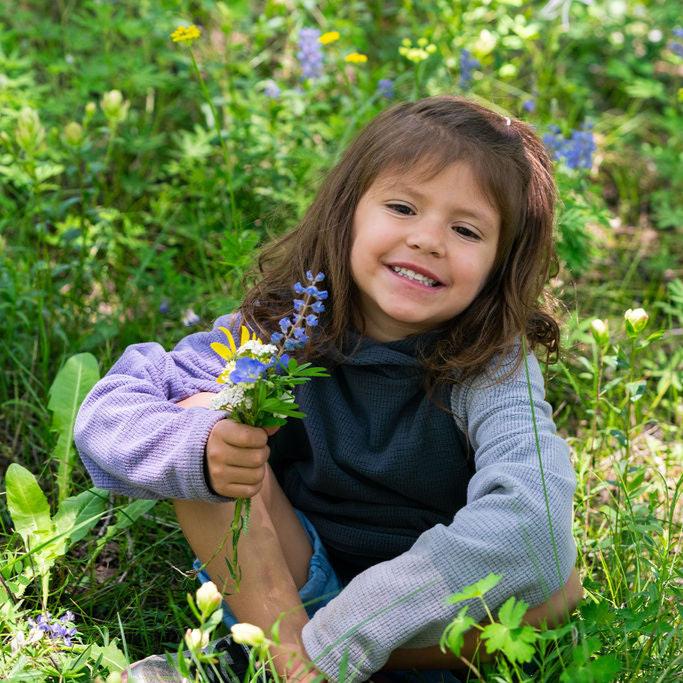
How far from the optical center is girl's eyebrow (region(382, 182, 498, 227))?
2.21 metres

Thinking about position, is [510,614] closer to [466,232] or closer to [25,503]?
[466,232]

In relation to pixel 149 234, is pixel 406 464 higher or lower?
higher

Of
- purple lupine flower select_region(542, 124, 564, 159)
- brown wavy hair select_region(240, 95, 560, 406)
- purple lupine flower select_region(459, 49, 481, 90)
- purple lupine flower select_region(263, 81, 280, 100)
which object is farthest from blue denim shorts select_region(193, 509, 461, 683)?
purple lupine flower select_region(459, 49, 481, 90)

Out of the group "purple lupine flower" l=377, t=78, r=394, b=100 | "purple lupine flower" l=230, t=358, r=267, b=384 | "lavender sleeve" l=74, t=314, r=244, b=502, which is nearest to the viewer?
"purple lupine flower" l=230, t=358, r=267, b=384

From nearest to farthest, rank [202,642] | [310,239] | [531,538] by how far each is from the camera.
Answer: [202,642] < [531,538] < [310,239]

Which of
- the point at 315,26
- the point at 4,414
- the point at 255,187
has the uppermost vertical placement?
the point at 315,26

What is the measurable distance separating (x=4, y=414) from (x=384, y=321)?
111 centimetres

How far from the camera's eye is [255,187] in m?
3.46

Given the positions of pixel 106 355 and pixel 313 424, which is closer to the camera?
pixel 313 424

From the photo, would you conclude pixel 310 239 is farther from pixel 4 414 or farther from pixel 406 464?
pixel 4 414

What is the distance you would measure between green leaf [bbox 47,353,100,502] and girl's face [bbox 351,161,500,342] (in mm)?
758

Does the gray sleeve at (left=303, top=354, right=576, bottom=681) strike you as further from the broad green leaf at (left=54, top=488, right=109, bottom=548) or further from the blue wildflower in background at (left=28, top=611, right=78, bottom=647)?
the broad green leaf at (left=54, top=488, right=109, bottom=548)

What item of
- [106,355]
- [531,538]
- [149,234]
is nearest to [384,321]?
[531,538]

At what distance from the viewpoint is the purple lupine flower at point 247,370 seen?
1660 mm
